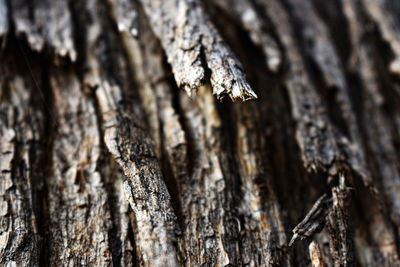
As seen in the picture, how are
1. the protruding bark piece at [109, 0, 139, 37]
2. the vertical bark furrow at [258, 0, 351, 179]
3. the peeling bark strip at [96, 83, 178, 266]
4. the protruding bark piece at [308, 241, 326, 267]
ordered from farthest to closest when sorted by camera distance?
the protruding bark piece at [109, 0, 139, 37] < the vertical bark furrow at [258, 0, 351, 179] < the protruding bark piece at [308, 241, 326, 267] < the peeling bark strip at [96, 83, 178, 266]

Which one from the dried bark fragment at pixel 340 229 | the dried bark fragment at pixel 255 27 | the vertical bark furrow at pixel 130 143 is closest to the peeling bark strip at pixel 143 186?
the vertical bark furrow at pixel 130 143

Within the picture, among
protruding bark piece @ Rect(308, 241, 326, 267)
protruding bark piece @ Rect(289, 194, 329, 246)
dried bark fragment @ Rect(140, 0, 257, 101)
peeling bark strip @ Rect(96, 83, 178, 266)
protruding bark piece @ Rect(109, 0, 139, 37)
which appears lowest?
protruding bark piece @ Rect(308, 241, 326, 267)

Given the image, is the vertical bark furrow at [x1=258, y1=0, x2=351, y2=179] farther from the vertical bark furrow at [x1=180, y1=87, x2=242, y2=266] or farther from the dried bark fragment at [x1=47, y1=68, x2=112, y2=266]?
the dried bark fragment at [x1=47, y1=68, x2=112, y2=266]

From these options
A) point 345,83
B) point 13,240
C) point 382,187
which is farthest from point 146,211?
point 345,83

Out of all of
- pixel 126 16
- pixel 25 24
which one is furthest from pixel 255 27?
pixel 25 24

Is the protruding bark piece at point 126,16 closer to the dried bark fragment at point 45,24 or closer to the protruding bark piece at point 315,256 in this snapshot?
the dried bark fragment at point 45,24

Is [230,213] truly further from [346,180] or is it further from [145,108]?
[145,108]

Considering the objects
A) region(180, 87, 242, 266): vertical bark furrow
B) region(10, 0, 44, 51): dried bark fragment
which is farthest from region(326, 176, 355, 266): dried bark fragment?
region(10, 0, 44, 51): dried bark fragment
